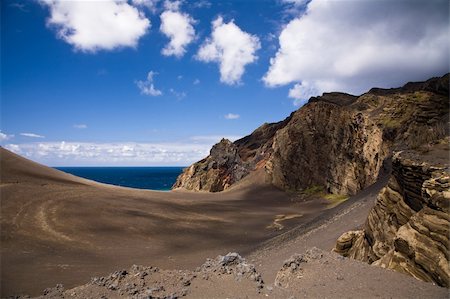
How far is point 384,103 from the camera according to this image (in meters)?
48.9

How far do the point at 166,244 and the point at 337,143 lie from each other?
117 ft

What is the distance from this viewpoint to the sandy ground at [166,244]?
8.23 metres

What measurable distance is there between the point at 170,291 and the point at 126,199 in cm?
3328

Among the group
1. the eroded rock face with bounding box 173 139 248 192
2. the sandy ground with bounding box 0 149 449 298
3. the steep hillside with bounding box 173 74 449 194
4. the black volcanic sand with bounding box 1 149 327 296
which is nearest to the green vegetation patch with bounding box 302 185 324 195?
the steep hillside with bounding box 173 74 449 194

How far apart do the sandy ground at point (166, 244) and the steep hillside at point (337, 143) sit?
7.70 m

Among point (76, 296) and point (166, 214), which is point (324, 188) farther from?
point (76, 296)

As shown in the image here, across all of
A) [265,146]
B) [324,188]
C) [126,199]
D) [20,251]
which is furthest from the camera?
[265,146]

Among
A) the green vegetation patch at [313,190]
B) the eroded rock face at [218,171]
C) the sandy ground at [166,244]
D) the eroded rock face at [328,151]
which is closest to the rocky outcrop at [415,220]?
the sandy ground at [166,244]

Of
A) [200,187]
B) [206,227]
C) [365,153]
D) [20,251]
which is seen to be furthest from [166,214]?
[200,187]

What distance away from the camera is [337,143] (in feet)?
174

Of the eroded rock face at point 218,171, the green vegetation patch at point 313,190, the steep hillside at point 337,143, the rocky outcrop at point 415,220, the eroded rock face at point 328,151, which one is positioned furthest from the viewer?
the eroded rock face at point 218,171

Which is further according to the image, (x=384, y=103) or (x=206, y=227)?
(x=384, y=103)

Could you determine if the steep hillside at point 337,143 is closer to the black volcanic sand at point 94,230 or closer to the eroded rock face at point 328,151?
the eroded rock face at point 328,151

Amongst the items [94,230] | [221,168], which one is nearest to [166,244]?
[94,230]
